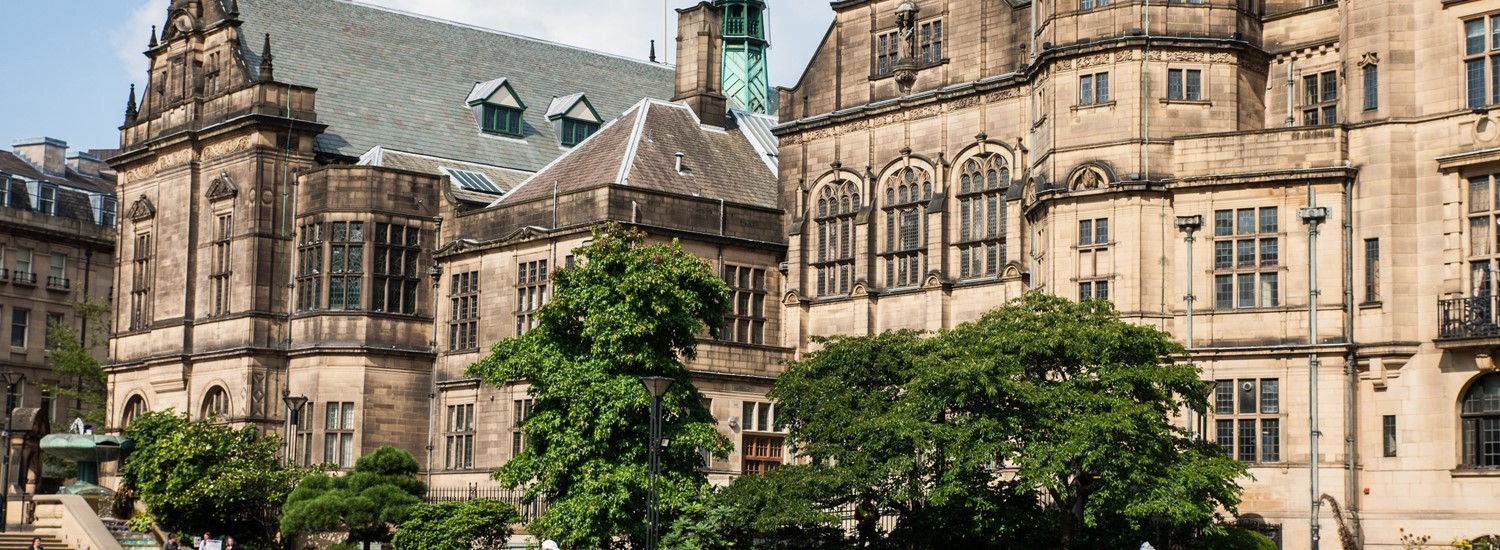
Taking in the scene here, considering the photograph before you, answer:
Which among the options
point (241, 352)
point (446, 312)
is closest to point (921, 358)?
point (446, 312)

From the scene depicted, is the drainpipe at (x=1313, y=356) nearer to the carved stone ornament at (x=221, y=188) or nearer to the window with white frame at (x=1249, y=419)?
the window with white frame at (x=1249, y=419)

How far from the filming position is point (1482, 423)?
42875 mm

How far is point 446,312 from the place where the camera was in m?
63.3

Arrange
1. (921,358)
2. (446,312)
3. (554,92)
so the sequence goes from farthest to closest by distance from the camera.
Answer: (554,92) < (446,312) < (921,358)

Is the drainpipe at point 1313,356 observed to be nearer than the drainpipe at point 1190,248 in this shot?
Yes

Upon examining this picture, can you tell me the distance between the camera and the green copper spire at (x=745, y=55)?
75.6 meters

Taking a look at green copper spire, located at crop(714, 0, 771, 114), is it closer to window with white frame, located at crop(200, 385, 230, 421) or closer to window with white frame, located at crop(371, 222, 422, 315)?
window with white frame, located at crop(371, 222, 422, 315)

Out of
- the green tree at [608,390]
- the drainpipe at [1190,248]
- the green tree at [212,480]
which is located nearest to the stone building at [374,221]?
the green tree at [212,480]

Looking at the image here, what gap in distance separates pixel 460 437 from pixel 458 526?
45.8ft

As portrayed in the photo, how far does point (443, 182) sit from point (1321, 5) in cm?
2942

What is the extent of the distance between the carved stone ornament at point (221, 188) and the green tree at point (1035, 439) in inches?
1128

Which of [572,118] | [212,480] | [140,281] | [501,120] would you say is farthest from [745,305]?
[140,281]

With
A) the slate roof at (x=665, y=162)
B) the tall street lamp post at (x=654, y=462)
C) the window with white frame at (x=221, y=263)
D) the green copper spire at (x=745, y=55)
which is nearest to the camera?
the tall street lamp post at (x=654, y=462)

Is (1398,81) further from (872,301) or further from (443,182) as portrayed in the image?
(443,182)
